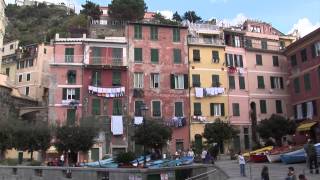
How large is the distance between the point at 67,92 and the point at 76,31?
1913cm

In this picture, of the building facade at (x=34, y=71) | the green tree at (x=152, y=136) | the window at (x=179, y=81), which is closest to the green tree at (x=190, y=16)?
the building facade at (x=34, y=71)

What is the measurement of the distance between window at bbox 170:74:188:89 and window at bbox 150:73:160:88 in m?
1.54

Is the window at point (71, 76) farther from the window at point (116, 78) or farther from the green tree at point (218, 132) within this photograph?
the green tree at point (218, 132)

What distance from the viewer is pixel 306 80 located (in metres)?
49.5

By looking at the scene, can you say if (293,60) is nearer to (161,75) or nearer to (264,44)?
(264,44)

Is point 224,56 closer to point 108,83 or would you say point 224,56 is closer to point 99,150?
point 108,83

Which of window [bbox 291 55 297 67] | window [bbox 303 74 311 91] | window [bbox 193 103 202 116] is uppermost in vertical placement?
window [bbox 291 55 297 67]

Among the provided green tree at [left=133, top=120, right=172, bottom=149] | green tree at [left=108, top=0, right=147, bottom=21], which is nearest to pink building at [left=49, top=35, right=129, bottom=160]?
green tree at [left=133, top=120, right=172, bottom=149]

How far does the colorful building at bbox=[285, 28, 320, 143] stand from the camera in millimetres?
46719

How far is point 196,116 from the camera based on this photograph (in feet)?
167

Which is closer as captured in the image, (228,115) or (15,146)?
(15,146)

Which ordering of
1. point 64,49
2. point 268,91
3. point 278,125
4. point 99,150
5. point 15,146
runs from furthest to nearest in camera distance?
point 268,91 → point 64,49 → point 99,150 → point 278,125 → point 15,146

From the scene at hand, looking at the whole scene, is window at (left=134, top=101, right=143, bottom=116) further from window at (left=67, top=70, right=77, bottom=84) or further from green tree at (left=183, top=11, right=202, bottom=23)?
green tree at (left=183, top=11, right=202, bottom=23)

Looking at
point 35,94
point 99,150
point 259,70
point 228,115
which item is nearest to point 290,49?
Result: point 259,70
